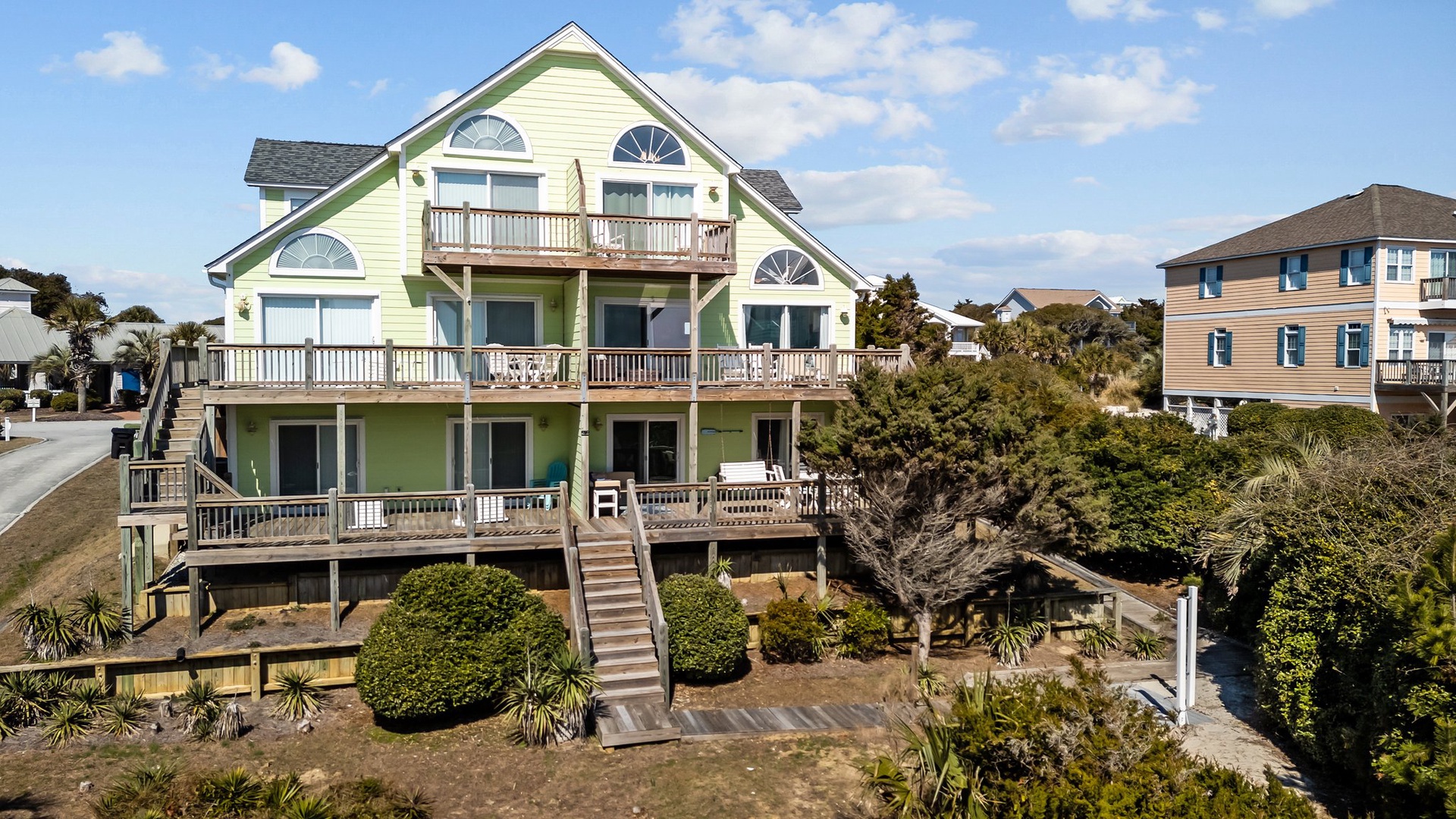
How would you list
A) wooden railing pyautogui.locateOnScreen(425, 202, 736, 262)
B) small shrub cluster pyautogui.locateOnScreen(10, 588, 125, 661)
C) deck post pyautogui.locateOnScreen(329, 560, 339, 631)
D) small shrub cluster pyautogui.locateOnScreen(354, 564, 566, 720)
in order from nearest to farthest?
small shrub cluster pyautogui.locateOnScreen(354, 564, 566, 720) < small shrub cluster pyautogui.locateOnScreen(10, 588, 125, 661) < deck post pyautogui.locateOnScreen(329, 560, 339, 631) < wooden railing pyautogui.locateOnScreen(425, 202, 736, 262)

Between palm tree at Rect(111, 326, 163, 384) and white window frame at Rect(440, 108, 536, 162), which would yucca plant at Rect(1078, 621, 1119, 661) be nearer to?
white window frame at Rect(440, 108, 536, 162)

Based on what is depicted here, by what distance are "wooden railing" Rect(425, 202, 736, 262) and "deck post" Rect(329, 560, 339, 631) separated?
661 cm

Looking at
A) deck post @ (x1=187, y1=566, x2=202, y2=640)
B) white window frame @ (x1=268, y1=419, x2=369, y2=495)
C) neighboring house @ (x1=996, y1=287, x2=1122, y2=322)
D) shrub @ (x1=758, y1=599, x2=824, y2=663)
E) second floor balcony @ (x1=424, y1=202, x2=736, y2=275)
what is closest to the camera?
deck post @ (x1=187, y1=566, x2=202, y2=640)

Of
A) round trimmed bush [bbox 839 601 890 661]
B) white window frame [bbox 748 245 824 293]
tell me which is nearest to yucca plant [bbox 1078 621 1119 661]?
round trimmed bush [bbox 839 601 890 661]

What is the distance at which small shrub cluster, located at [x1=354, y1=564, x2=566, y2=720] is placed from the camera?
14.3m

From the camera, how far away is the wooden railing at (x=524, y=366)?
62.7 ft

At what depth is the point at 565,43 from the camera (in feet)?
71.3

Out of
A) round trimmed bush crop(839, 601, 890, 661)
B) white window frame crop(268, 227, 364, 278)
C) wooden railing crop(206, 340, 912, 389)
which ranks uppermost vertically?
white window frame crop(268, 227, 364, 278)

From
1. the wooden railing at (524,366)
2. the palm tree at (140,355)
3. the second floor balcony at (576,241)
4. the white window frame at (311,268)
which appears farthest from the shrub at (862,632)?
the palm tree at (140,355)

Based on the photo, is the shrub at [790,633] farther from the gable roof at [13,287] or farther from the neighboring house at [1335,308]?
the gable roof at [13,287]

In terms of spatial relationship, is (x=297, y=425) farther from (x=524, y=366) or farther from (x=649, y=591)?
(x=649, y=591)

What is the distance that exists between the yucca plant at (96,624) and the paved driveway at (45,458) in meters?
12.1

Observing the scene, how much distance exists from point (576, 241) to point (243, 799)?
12808 millimetres

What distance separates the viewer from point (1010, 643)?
60.0 ft
